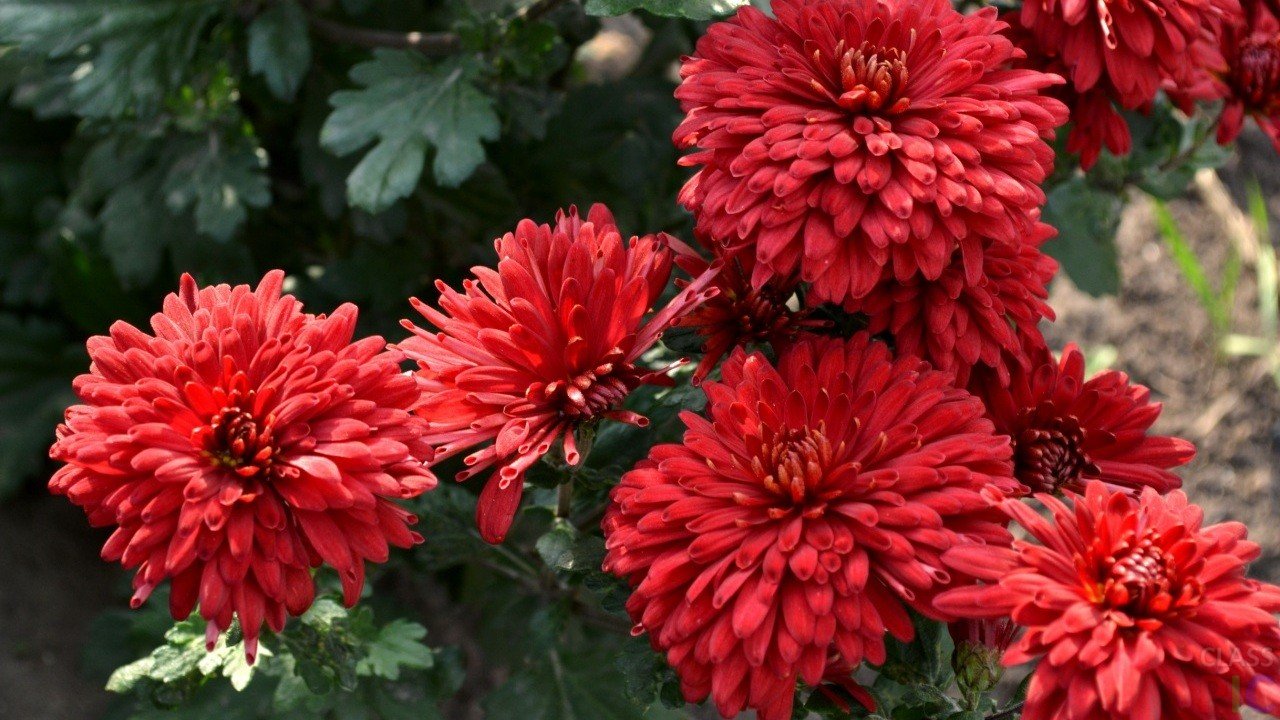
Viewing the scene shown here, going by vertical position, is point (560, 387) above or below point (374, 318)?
above

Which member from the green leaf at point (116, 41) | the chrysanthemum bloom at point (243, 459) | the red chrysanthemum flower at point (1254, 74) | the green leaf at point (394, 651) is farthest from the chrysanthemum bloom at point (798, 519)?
the green leaf at point (116, 41)

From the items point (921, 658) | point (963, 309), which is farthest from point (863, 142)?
point (921, 658)

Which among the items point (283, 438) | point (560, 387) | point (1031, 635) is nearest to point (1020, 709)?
point (1031, 635)

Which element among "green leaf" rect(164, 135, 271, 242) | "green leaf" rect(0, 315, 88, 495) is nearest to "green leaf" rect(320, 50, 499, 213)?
"green leaf" rect(164, 135, 271, 242)

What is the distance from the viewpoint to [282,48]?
1984 millimetres

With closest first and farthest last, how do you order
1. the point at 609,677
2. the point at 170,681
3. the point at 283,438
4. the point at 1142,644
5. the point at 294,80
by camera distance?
the point at 1142,644 → the point at 283,438 → the point at 170,681 → the point at 609,677 → the point at 294,80

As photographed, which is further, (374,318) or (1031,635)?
(374,318)

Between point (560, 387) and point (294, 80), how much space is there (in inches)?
38.3

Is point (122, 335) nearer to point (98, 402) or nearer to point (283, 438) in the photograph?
point (98, 402)

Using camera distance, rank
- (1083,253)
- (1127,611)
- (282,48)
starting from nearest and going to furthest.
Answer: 1. (1127,611)
2. (282,48)
3. (1083,253)

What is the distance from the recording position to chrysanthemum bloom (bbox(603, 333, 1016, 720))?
1074 mm

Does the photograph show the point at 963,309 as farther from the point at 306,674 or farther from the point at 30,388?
the point at 30,388

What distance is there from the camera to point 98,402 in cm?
113

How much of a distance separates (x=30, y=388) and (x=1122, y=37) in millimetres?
1985
